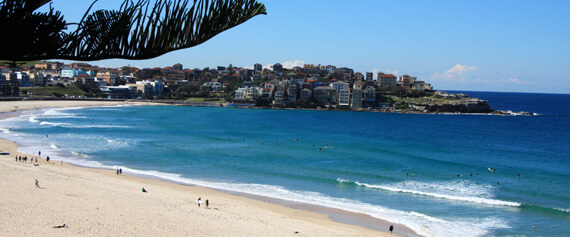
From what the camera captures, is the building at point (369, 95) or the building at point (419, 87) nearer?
the building at point (369, 95)

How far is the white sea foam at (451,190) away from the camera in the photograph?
21.4 metres

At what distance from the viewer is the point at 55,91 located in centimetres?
10381

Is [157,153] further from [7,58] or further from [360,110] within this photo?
[360,110]

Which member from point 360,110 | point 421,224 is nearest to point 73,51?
point 421,224

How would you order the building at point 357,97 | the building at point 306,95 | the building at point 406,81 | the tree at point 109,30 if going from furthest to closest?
the building at point 406,81, the building at point 306,95, the building at point 357,97, the tree at point 109,30

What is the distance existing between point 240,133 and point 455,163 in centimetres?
2307

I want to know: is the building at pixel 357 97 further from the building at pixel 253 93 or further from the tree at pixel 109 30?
the tree at pixel 109 30

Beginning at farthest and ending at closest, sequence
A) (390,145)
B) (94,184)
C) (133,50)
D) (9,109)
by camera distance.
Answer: (9,109) → (390,145) → (94,184) → (133,50)

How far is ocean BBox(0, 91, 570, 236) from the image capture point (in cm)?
1934

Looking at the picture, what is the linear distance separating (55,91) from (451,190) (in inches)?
3929

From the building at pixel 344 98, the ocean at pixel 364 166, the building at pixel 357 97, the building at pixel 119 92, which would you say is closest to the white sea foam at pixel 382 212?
the ocean at pixel 364 166

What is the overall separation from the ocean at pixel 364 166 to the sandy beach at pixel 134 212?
2.38m

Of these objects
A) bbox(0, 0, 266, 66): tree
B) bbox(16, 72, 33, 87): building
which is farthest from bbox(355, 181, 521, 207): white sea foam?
bbox(16, 72, 33, 87): building

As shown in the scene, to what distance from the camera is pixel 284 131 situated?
52.5 metres
